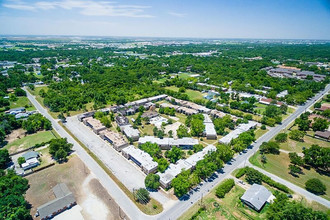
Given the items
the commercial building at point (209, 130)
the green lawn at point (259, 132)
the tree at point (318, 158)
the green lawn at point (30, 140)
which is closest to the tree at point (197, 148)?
the commercial building at point (209, 130)

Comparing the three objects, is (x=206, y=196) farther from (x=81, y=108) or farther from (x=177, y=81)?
(x=177, y=81)

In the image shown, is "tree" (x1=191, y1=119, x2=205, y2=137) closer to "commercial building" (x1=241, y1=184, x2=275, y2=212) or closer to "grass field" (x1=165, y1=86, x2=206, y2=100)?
"commercial building" (x1=241, y1=184, x2=275, y2=212)

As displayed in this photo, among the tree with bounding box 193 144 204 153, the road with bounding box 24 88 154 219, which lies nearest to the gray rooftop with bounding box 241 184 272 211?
the tree with bounding box 193 144 204 153

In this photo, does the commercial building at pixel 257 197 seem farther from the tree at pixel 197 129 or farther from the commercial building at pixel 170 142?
the tree at pixel 197 129

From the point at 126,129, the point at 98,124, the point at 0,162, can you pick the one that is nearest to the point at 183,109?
the point at 126,129

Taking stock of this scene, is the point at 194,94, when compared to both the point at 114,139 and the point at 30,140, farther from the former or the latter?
the point at 30,140

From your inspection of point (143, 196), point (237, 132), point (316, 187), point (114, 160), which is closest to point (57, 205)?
point (143, 196)

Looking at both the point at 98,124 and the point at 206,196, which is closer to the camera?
the point at 206,196
